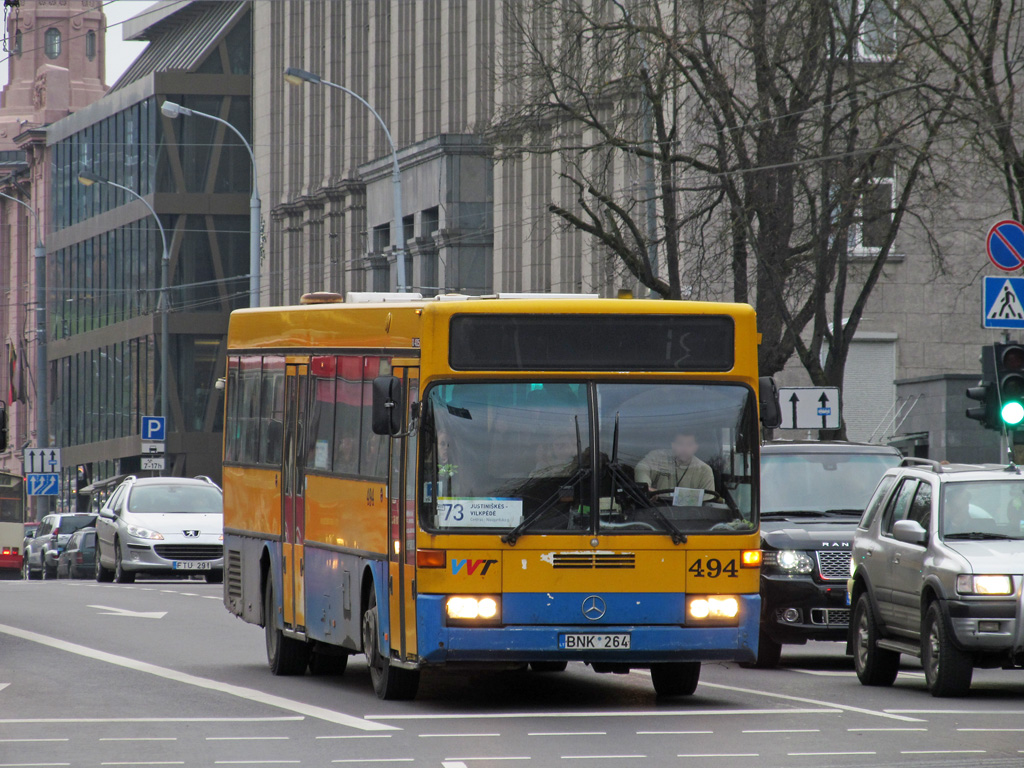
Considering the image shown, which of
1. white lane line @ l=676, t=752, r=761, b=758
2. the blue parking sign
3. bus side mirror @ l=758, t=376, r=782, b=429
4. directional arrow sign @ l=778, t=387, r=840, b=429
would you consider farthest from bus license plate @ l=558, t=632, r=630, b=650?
the blue parking sign

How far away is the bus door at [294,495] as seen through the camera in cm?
1602

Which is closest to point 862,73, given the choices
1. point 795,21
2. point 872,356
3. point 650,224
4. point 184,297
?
point 795,21

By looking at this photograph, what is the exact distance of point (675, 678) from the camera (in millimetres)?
14469

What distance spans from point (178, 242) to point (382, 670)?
2492 inches

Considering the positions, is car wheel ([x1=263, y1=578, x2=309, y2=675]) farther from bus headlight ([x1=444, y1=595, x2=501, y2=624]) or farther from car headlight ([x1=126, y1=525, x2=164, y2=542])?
car headlight ([x1=126, y1=525, x2=164, y2=542])

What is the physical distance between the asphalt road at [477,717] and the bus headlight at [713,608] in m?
0.58

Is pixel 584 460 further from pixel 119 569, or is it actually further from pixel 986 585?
pixel 119 569

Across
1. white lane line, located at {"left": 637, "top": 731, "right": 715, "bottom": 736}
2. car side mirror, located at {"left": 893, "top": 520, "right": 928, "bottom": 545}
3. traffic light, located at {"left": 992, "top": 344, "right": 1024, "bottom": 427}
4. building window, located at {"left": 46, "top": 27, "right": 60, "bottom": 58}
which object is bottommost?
white lane line, located at {"left": 637, "top": 731, "right": 715, "bottom": 736}

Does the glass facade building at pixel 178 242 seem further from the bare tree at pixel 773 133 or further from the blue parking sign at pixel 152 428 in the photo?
the bare tree at pixel 773 133

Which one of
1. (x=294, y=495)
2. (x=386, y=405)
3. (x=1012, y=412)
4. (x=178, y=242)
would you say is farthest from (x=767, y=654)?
(x=178, y=242)

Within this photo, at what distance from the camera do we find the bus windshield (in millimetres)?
13219

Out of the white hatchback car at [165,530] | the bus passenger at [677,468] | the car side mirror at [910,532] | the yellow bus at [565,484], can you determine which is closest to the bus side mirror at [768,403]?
the yellow bus at [565,484]

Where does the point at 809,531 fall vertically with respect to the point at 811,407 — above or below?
below

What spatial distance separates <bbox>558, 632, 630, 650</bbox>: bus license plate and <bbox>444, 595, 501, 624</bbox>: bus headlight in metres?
0.44
